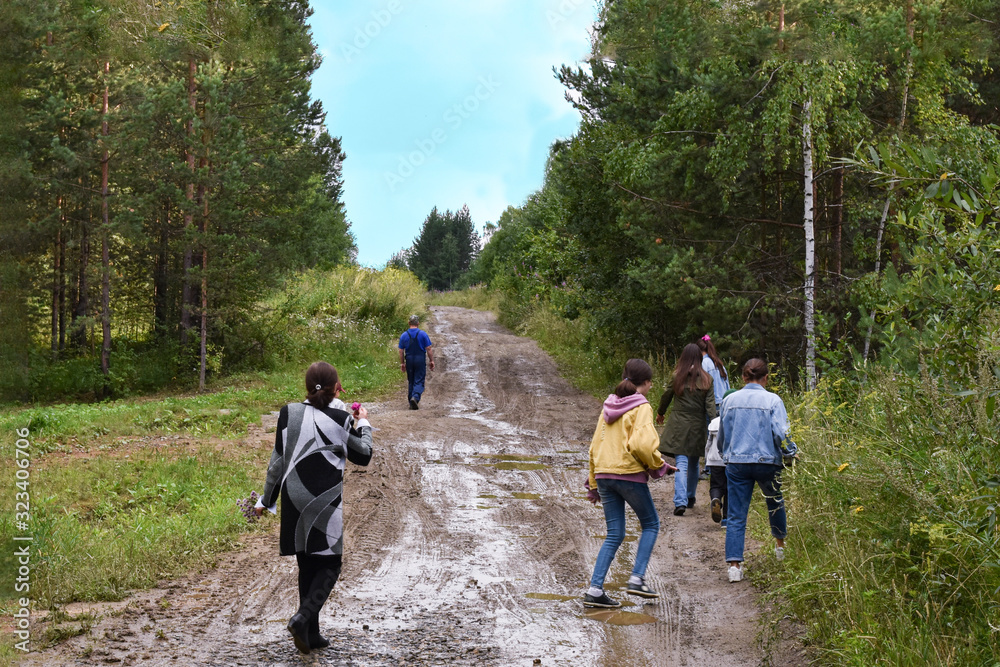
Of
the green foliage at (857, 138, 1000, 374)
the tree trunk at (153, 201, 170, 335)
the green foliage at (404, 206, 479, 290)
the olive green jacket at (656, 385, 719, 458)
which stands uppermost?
the green foliage at (404, 206, 479, 290)

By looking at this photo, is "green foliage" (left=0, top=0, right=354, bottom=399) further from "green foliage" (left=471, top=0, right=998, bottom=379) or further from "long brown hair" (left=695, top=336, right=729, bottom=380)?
"long brown hair" (left=695, top=336, right=729, bottom=380)

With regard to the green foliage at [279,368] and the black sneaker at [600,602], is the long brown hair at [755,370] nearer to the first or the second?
the black sneaker at [600,602]

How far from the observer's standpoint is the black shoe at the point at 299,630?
5.31m

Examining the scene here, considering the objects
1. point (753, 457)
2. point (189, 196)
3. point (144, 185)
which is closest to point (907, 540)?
point (753, 457)

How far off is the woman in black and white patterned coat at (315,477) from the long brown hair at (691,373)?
4664mm

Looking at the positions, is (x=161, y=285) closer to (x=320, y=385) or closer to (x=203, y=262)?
(x=203, y=262)

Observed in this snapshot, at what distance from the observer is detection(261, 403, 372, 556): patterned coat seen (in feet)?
18.3

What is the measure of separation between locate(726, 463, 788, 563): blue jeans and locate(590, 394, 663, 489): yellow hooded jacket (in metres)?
1.08

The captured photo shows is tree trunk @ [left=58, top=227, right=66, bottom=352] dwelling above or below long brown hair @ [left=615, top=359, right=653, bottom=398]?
above

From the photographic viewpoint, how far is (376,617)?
6199 mm

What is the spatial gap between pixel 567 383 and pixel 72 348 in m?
15.0

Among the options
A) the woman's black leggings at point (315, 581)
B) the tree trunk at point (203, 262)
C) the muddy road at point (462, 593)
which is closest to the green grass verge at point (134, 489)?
the muddy road at point (462, 593)

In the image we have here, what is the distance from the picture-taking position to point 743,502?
23.6 feet

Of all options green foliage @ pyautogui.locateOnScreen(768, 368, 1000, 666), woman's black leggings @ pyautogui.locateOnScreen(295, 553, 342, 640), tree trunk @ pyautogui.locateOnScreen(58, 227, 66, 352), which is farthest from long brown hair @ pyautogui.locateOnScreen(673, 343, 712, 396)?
tree trunk @ pyautogui.locateOnScreen(58, 227, 66, 352)
